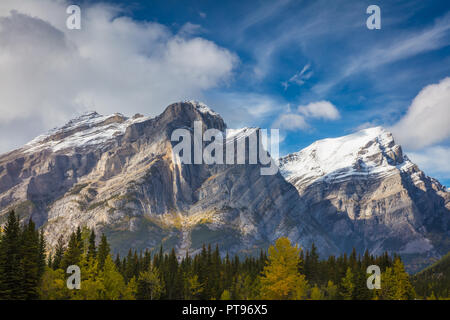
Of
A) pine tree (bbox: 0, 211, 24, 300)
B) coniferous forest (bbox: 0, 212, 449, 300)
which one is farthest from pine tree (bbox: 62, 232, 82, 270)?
pine tree (bbox: 0, 211, 24, 300)

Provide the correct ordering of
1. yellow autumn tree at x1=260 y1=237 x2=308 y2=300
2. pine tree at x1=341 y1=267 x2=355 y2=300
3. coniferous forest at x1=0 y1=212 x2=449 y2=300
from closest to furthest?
yellow autumn tree at x1=260 y1=237 x2=308 y2=300, coniferous forest at x1=0 y1=212 x2=449 y2=300, pine tree at x1=341 y1=267 x2=355 y2=300

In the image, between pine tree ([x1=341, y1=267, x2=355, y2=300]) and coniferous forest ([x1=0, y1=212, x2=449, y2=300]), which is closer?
coniferous forest ([x1=0, y1=212, x2=449, y2=300])

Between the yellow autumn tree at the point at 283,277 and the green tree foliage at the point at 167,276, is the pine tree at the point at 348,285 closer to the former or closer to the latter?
the green tree foliage at the point at 167,276

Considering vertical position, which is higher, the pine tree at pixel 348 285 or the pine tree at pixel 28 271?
the pine tree at pixel 28 271

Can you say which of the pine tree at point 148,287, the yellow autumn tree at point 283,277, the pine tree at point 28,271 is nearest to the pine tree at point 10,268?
the pine tree at point 28,271

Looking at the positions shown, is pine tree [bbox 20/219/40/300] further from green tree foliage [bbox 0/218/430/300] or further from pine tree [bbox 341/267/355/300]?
pine tree [bbox 341/267/355/300]

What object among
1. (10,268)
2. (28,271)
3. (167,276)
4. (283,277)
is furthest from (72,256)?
(283,277)

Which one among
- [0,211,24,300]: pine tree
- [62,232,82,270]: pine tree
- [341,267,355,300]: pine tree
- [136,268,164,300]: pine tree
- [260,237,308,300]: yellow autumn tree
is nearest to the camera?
[260,237,308,300]: yellow autumn tree

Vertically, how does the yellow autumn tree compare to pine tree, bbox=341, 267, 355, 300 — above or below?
above

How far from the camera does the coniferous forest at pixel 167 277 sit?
8581cm

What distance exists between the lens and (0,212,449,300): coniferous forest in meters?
85.8

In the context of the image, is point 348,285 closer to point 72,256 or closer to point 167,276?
point 167,276
